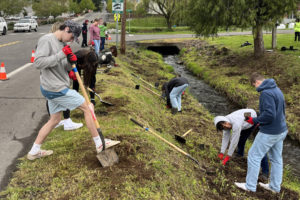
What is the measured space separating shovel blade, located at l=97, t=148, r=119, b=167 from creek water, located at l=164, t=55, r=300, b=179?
4.99m

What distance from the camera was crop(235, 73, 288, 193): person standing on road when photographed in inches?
177

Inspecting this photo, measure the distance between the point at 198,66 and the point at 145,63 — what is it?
3839 mm

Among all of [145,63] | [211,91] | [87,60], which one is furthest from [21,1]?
[87,60]

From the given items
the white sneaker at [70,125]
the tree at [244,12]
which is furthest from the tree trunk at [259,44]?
the white sneaker at [70,125]

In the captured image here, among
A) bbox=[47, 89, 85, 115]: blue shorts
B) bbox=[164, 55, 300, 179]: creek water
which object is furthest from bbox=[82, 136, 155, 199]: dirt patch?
bbox=[164, 55, 300, 179]: creek water

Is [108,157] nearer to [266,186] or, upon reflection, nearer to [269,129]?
[269,129]

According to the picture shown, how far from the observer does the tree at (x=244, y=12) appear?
14.8 metres

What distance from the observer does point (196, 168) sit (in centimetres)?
574

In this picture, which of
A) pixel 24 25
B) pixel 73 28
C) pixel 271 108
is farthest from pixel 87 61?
pixel 24 25

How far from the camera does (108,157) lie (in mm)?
4562

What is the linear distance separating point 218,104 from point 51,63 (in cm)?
1004

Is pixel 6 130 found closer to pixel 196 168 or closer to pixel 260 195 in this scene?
pixel 196 168

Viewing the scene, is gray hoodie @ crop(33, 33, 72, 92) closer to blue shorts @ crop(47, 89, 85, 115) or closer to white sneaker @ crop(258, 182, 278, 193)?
blue shorts @ crop(47, 89, 85, 115)

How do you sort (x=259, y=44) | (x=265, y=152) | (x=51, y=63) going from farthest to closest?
(x=259, y=44) < (x=265, y=152) < (x=51, y=63)
